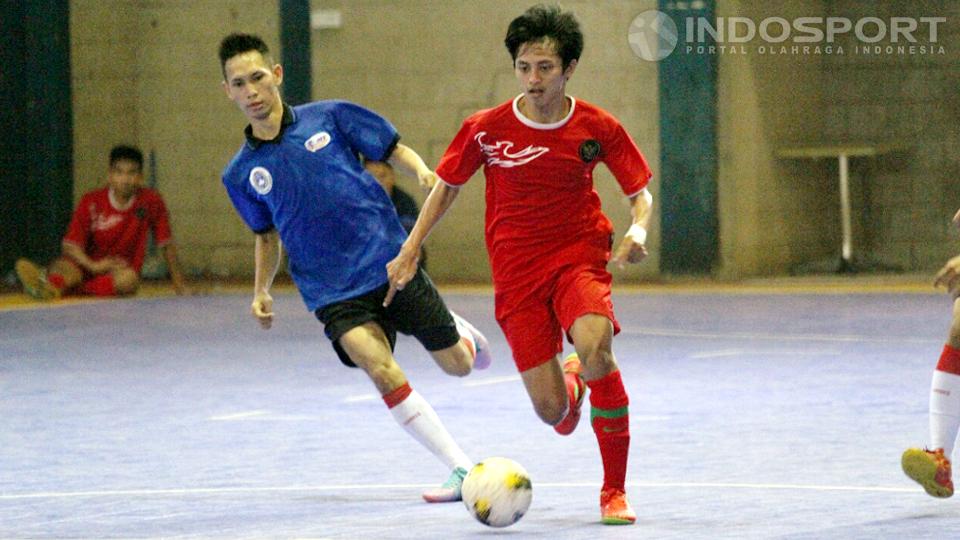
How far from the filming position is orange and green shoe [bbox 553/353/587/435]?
644cm

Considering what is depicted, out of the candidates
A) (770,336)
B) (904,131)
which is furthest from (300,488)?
(904,131)

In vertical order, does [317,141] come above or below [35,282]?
above

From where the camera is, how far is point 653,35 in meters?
16.4

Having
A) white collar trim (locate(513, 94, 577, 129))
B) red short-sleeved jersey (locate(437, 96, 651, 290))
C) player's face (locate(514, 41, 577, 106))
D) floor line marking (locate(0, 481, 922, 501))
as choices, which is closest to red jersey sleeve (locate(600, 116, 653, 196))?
red short-sleeved jersey (locate(437, 96, 651, 290))

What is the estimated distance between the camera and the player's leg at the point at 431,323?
6414mm

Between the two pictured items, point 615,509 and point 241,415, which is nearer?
point 615,509

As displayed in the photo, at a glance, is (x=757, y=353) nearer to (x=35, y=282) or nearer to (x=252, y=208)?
(x=252, y=208)

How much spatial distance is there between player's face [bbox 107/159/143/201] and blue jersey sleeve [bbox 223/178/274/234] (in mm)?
8593

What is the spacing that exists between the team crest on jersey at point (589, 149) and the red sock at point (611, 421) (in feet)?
2.30

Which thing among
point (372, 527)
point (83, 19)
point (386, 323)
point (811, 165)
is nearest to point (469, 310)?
point (811, 165)

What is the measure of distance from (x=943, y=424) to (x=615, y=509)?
1.14 meters

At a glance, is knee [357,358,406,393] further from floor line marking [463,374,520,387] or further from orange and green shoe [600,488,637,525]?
floor line marking [463,374,520,387]

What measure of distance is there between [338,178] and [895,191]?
37.2ft

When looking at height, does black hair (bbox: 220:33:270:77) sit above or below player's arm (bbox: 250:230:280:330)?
above
